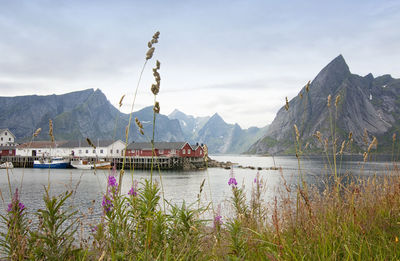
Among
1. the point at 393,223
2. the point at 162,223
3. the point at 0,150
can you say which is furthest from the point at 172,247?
the point at 0,150

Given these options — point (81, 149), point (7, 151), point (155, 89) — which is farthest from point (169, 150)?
point (155, 89)

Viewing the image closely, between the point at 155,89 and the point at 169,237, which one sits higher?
the point at 155,89

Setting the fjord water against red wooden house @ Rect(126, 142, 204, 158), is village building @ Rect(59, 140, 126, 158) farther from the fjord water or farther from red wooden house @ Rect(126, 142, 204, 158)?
the fjord water

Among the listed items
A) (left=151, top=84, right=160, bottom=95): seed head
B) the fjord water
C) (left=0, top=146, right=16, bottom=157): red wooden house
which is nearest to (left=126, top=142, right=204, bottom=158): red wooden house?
the fjord water

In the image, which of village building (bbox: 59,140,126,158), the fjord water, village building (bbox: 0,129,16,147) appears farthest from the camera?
village building (bbox: 0,129,16,147)

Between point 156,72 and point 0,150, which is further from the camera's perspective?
point 0,150

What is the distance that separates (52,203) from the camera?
11.2 feet

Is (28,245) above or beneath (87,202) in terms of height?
above

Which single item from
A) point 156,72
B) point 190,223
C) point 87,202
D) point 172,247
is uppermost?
point 156,72

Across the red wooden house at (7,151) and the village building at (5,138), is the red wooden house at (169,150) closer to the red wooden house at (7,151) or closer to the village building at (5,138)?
the red wooden house at (7,151)

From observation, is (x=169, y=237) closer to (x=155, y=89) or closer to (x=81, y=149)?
(x=155, y=89)

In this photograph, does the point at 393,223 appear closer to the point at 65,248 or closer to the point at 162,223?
the point at 162,223

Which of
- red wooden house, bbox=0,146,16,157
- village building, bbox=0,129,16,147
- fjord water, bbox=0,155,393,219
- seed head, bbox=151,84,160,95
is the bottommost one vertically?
fjord water, bbox=0,155,393,219

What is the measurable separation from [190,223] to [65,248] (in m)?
1.65
